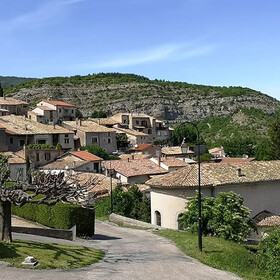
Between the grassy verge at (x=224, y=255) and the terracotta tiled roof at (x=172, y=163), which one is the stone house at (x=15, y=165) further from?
the grassy verge at (x=224, y=255)

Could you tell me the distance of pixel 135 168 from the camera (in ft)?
205

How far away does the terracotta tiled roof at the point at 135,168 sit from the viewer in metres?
60.4

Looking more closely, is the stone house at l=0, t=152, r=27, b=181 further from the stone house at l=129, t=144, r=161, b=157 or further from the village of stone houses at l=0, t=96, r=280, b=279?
the stone house at l=129, t=144, r=161, b=157

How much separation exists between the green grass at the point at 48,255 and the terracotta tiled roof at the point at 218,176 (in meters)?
14.4

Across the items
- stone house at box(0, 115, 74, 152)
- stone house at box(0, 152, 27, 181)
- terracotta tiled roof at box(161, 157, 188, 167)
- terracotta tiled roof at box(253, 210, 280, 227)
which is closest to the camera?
terracotta tiled roof at box(253, 210, 280, 227)

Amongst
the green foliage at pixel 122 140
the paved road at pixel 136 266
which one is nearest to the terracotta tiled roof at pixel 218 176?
the paved road at pixel 136 266

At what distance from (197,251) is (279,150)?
54167mm

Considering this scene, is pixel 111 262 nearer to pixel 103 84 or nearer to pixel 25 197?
pixel 25 197

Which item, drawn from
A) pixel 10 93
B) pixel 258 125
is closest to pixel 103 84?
pixel 10 93

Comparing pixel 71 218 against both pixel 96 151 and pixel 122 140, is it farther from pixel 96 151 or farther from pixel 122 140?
pixel 122 140

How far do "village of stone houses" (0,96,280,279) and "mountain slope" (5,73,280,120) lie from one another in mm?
89102

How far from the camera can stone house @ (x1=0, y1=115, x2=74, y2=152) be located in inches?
2746

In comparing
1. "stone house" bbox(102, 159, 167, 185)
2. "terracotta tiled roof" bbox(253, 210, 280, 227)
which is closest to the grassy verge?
"terracotta tiled roof" bbox(253, 210, 280, 227)

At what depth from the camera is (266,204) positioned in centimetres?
3575
